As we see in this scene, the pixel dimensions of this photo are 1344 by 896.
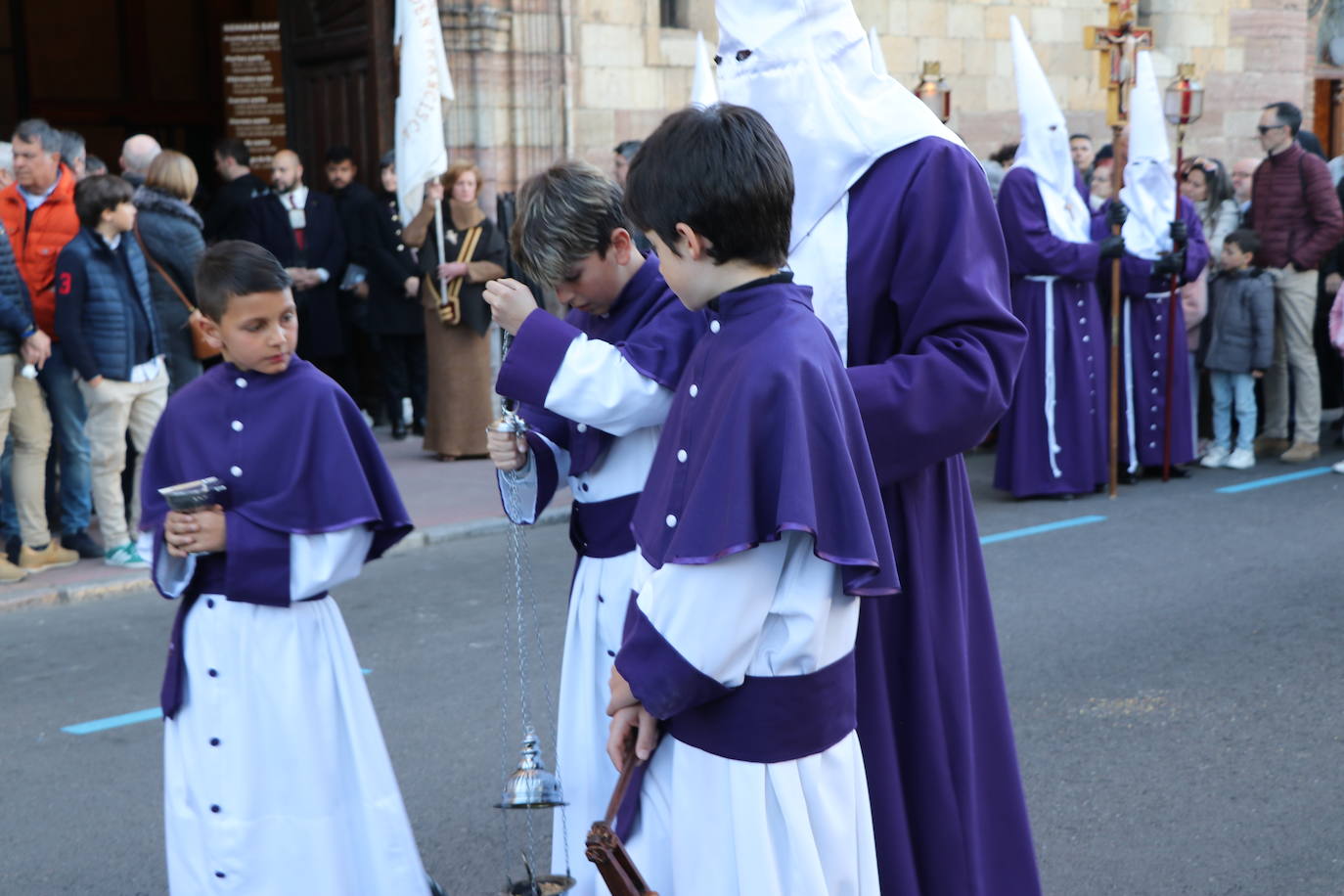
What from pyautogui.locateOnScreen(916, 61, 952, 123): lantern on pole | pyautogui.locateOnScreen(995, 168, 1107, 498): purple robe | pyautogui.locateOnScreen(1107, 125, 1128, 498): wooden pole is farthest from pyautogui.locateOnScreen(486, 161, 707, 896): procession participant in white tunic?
pyautogui.locateOnScreen(916, 61, 952, 123): lantern on pole

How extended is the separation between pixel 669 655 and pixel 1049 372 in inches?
295

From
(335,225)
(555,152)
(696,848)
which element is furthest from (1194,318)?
(696,848)

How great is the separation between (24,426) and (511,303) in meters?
5.57

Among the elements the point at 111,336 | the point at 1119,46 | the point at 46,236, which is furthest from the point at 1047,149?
the point at 46,236

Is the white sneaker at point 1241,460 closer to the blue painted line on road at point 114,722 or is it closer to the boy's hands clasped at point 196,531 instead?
the blue painted line on road at point 114,722

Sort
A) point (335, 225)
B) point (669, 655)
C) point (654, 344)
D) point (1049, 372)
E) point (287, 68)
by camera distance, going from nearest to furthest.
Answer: point (669, 655), point (654, 344), point (1049, 372), point (335, 225), point (287, 68)

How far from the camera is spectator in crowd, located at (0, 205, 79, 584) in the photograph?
7480 millimetres

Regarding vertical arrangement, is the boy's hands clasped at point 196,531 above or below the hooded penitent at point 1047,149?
below

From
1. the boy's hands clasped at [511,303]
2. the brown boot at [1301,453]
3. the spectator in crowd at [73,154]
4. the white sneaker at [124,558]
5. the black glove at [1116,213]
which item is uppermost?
the spectator in crowd at [73,154]

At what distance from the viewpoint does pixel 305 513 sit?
3.38 meters

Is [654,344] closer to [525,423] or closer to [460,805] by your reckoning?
[525,423]

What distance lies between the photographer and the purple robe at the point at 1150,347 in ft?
32.6

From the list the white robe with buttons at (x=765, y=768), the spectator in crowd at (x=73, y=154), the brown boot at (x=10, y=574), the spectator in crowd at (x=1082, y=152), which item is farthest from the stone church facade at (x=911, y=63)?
the white robe with buttons at (x=765, y=768)

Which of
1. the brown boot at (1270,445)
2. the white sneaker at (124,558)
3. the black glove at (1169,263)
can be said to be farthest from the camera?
the brown boot at (1270,445)
